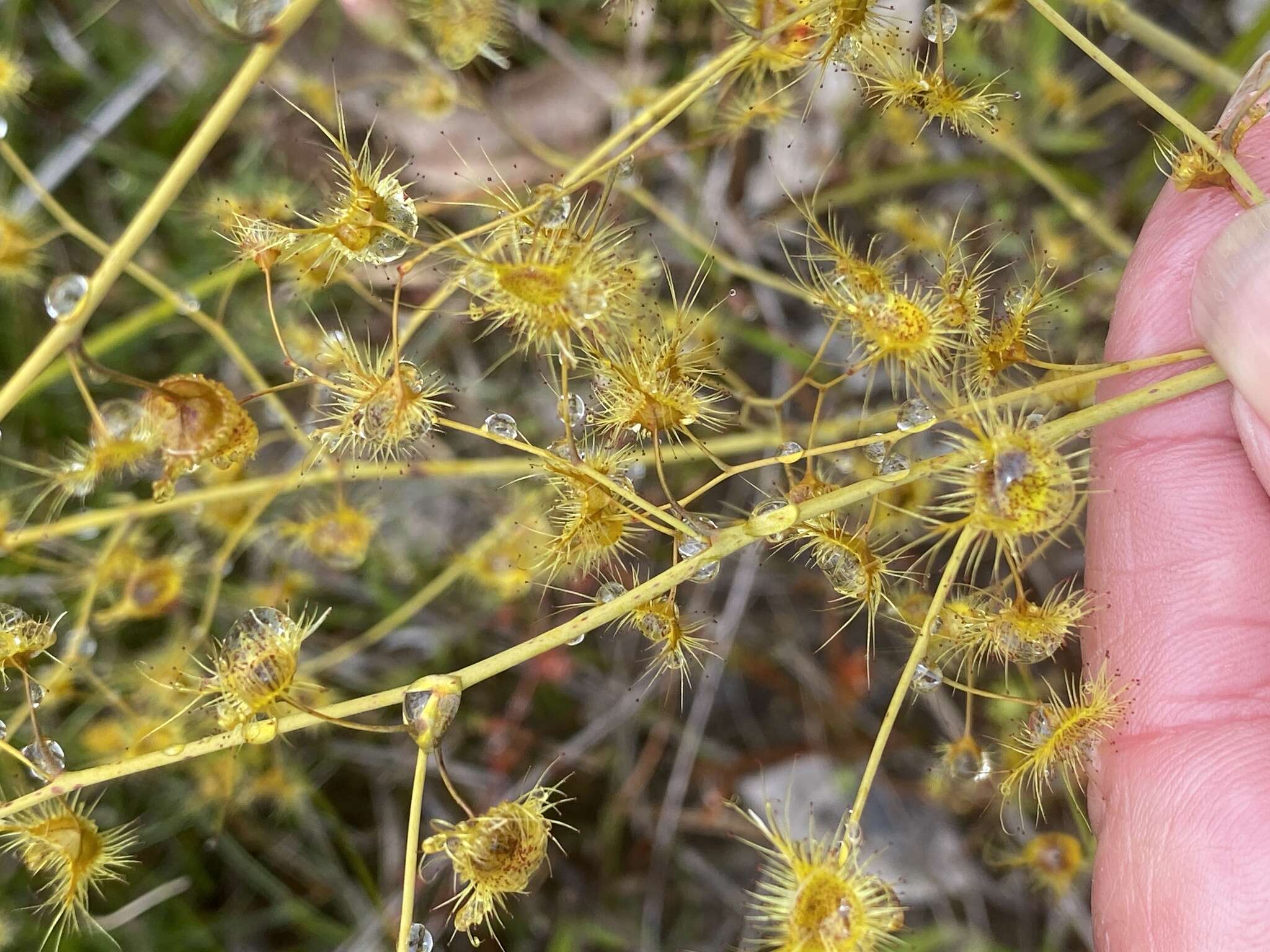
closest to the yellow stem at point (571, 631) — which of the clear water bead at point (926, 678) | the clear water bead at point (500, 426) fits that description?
the clear water bead at point (926, 678)

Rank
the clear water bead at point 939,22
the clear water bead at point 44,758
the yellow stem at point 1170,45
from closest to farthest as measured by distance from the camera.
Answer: the clear water bead at point 44,758
the clear water bead at point 939,22
the yellow stem at point 1170,45

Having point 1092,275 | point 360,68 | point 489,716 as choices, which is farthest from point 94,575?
point 1092,275

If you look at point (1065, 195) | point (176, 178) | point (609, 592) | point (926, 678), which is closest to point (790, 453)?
point (609, 592)

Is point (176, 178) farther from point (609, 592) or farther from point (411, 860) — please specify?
point (411, 860)

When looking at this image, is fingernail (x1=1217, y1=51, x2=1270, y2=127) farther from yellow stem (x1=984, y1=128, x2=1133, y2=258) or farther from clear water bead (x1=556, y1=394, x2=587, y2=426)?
clear water bead (x1=556, y1=394, x2=587, y2=426)

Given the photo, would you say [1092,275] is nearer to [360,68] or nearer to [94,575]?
[360,68]

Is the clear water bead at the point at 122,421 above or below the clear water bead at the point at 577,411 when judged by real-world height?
below

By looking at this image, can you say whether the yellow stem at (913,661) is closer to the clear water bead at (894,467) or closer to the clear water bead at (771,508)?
the clear water bead at (894,467)
